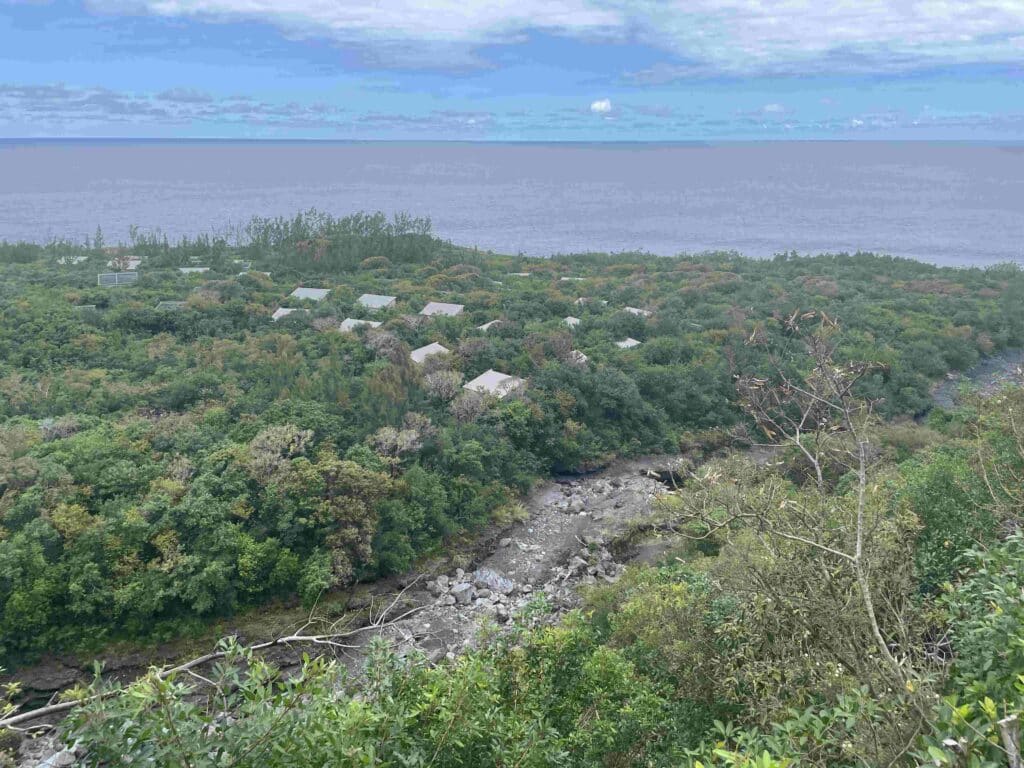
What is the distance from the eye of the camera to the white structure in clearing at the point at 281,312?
2817 centimetres

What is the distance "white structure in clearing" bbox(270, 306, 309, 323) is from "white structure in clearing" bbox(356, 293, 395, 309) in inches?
117

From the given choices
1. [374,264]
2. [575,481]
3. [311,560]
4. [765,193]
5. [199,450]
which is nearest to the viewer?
[311,560]

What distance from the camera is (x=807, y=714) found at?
484cm

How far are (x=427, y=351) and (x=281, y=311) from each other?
26.0ft

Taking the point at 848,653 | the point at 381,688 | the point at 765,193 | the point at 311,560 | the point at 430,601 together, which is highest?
the point at 765,193

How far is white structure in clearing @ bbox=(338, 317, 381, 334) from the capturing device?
26.5 m

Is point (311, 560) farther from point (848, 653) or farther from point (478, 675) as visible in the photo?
point (848, 653)

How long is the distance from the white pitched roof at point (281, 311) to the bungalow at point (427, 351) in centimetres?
645

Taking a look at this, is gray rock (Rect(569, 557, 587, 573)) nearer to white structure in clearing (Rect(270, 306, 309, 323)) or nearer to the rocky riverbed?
the rocky riverbed

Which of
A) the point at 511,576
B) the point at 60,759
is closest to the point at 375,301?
the point at 511,576

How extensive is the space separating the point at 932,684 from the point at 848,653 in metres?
0.88

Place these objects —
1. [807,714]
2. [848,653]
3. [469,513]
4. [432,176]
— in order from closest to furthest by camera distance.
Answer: [807,714], [848,653], [469,513], [432,176]

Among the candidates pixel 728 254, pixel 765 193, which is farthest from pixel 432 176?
pixel 728 254

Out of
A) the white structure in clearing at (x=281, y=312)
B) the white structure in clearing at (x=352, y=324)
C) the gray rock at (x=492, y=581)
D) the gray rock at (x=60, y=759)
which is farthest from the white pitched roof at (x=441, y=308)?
the gray rock at (x=60, y=759)
